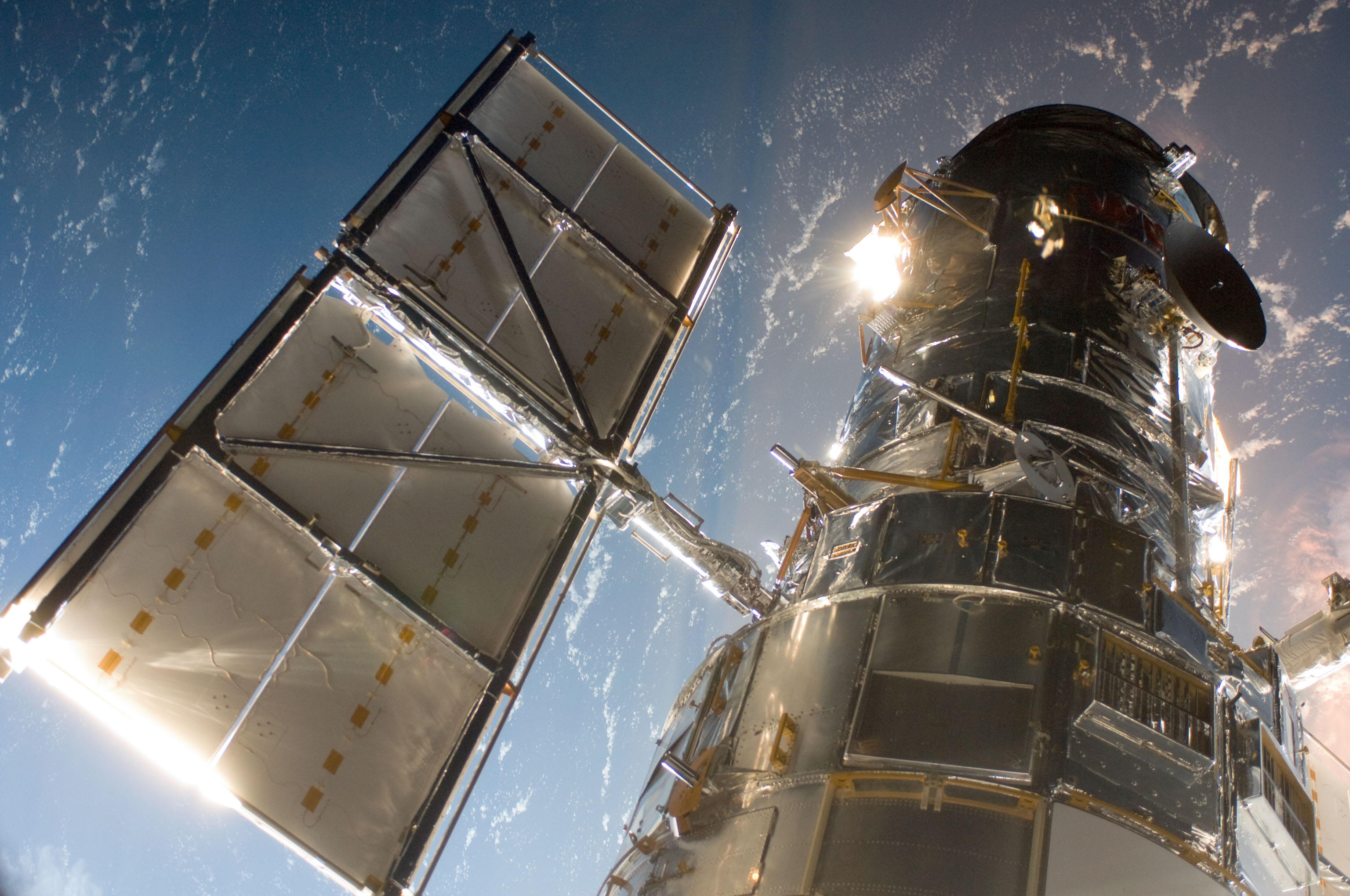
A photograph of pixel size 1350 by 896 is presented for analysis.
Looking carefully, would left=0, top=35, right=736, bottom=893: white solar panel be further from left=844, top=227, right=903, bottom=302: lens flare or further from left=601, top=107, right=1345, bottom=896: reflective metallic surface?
left=844, top=227, right=903, bottom=302: lens flare

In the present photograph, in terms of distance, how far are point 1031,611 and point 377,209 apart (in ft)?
22.7

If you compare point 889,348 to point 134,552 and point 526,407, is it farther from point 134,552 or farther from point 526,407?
point 134,552

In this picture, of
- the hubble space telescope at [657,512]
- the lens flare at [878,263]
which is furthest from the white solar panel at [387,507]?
the lens flare at [878,263]

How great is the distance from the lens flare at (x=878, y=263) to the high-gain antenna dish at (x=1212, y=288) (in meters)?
A: 3.27

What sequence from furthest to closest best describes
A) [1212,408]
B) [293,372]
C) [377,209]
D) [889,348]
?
1. [1212,408]
2. [889,348]
3. [377,209]
4. [293,372]

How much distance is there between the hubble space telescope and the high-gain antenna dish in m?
0.04

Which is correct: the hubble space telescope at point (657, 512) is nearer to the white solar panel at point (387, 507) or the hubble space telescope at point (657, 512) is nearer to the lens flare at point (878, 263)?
the white solar panel at point (387, 507)

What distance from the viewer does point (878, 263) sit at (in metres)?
12.5

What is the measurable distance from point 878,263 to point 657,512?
4.86 meters

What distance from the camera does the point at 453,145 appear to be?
31.3 ft

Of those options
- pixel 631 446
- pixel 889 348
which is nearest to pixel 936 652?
pixel 631 446

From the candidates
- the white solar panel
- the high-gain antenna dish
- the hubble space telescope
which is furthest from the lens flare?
the high-gain antenna dish

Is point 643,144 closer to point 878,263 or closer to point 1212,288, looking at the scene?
point 878,263

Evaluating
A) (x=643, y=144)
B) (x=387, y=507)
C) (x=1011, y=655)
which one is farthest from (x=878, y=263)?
(x=387, y=507)
